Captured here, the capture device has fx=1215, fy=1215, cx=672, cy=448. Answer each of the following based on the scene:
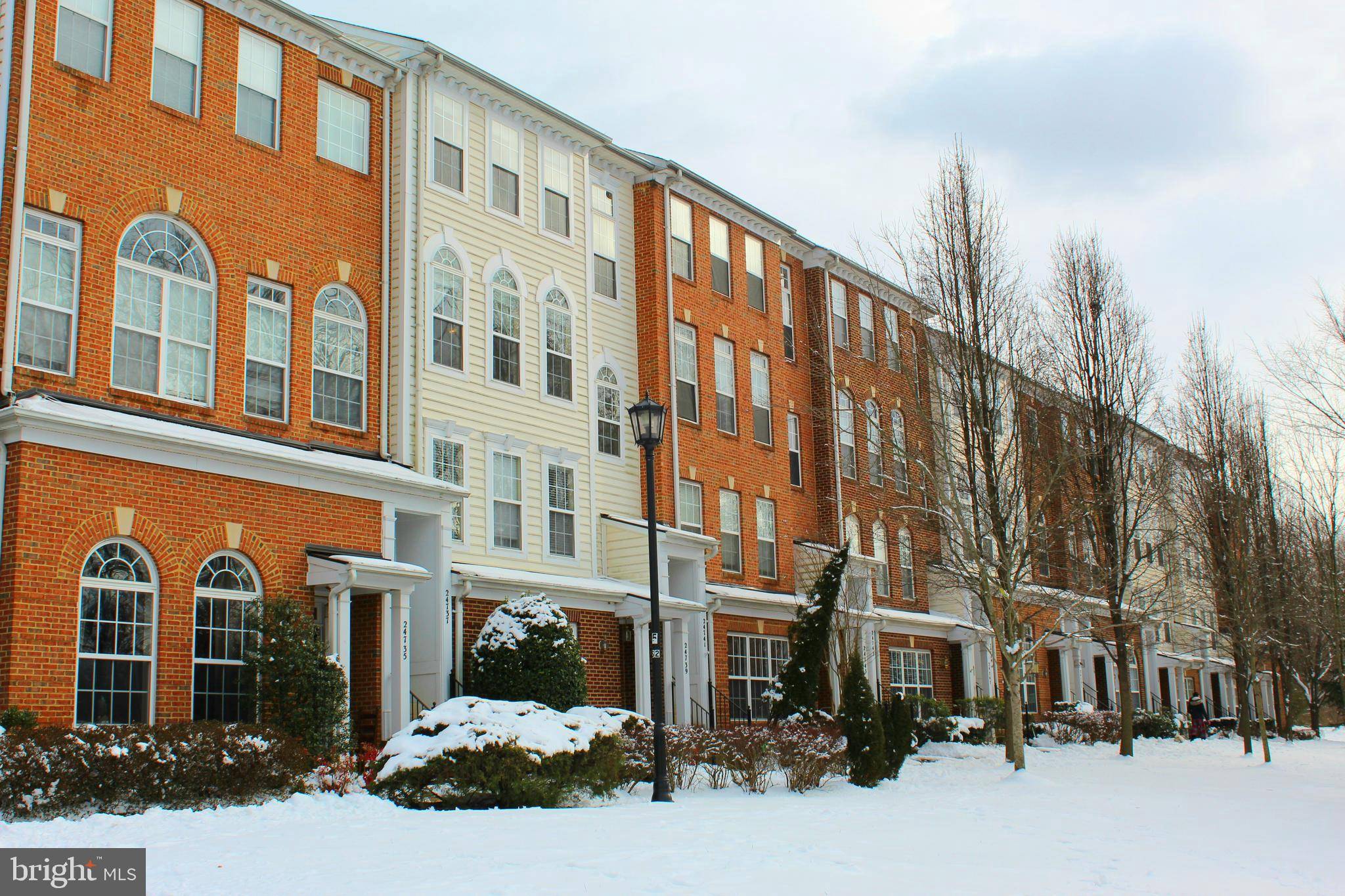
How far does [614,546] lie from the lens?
25.0 metres

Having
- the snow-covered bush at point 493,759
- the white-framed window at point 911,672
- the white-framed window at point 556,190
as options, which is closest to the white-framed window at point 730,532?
the white-framed window at point 911,672

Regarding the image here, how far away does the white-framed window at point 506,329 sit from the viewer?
23219mm

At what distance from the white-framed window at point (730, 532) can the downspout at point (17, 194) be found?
1686 cm

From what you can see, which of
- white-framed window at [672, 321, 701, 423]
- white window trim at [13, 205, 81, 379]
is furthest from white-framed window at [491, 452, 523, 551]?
white window trim at [13, 205, 81, 379]

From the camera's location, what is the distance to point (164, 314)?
17.3 meters

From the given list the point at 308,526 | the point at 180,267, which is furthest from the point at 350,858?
the point at 180,267

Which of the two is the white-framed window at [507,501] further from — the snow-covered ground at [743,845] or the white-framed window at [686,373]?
the snow-covered ground at [743,845]

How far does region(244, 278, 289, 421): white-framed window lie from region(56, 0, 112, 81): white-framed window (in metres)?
3.67

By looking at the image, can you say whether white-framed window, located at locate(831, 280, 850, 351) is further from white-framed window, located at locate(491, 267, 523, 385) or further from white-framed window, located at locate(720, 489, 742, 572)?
white-framed window, located at locate(491, 267, 523, 385)

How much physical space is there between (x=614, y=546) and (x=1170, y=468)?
649 inches

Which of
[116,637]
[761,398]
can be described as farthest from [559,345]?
[116,637]

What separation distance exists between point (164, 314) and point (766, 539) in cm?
1696

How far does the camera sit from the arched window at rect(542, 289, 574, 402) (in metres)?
24.5

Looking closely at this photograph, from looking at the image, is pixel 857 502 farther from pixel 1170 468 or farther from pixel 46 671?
pixel 46 671
